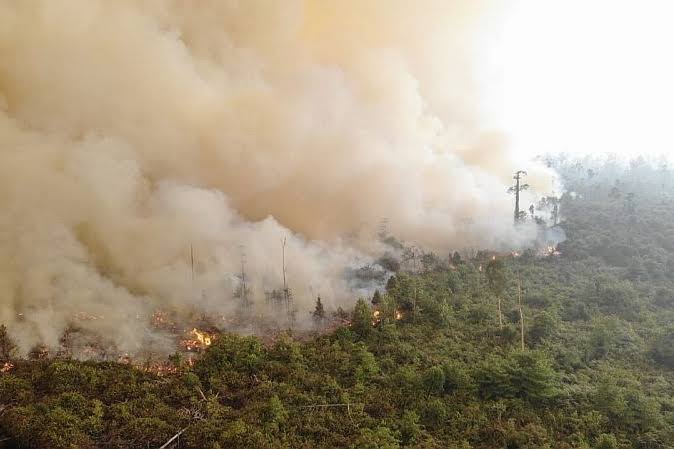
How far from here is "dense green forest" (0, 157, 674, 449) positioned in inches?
837

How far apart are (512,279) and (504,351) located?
634 inches

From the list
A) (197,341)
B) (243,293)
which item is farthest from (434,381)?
(243,293)

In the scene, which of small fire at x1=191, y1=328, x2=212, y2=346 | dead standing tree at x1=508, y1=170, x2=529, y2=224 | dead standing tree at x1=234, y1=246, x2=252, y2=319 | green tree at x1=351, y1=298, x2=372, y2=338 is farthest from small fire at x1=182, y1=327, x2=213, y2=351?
dead standing tree at x1=508, y1=170, x2=529, y2=224

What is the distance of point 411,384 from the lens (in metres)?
25.7

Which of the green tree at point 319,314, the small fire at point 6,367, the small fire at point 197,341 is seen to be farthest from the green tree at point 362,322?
the small fire at point 6,367

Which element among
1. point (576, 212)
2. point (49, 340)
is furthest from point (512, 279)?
point (49, 340)

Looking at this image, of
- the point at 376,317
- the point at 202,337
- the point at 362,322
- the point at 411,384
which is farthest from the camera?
the point at 376,317

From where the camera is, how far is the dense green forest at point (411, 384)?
2127 cm

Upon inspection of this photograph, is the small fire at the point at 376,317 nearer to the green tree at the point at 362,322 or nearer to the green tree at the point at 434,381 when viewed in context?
the green tree at the point at 362,322

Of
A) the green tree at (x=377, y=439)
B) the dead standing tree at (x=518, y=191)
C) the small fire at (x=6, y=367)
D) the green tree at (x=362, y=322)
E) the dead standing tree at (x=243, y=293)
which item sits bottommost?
the green tree at (x=377, y=439)

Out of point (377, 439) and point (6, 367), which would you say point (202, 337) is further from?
point (377, 439)

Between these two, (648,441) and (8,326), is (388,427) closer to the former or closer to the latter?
(648,441)

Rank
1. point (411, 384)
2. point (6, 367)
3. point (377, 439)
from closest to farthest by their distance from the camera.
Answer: point (377, 439) → point (411, 384) → point (6, 367)

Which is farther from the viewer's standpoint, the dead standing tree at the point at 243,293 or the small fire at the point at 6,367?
the dead standing tree at the point at 243,293
